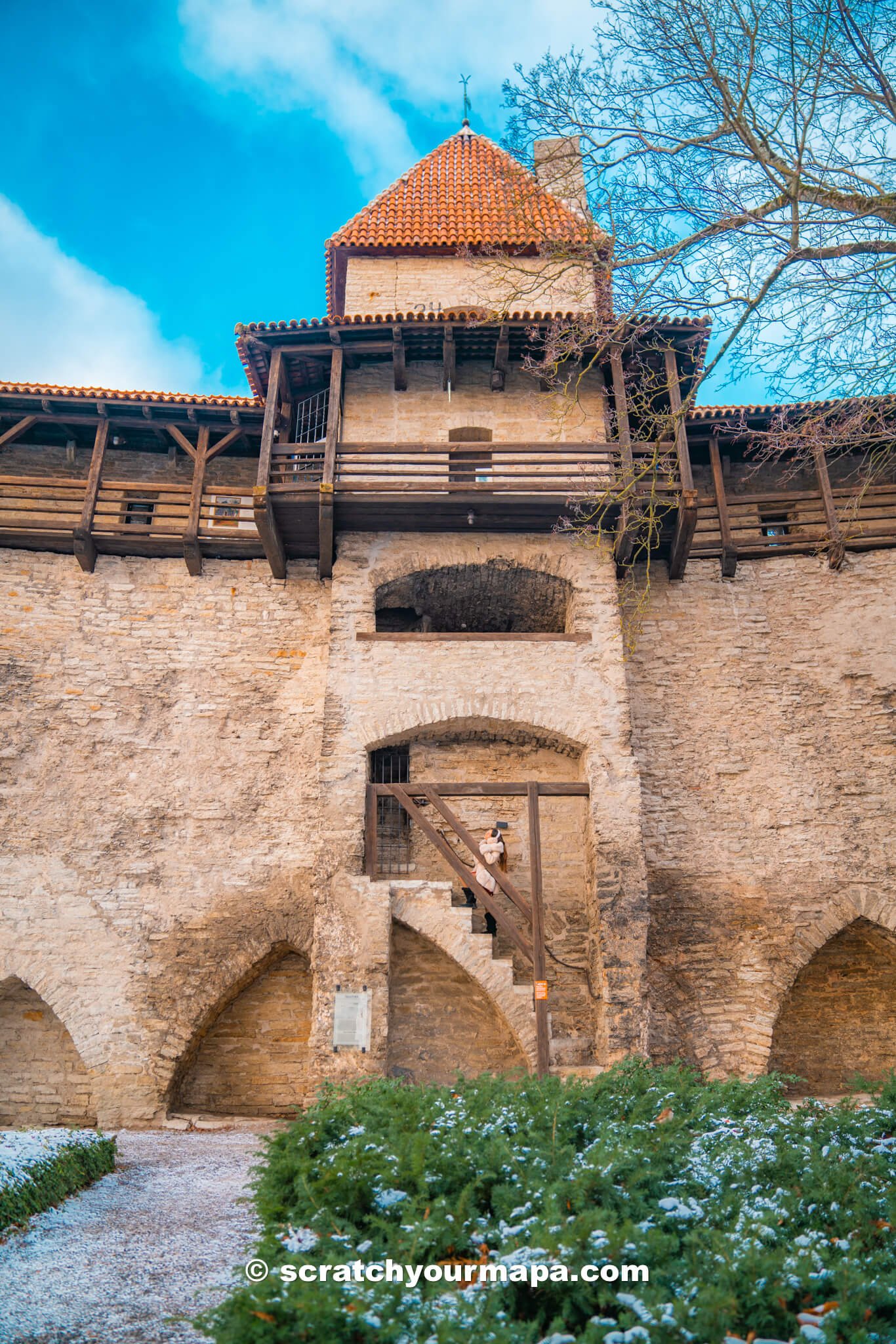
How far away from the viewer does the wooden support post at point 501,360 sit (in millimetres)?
11844

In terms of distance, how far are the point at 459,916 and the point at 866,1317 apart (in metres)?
6.48

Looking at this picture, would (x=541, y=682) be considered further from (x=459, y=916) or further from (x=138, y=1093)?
(x=138, y=1093)

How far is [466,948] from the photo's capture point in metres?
9.62

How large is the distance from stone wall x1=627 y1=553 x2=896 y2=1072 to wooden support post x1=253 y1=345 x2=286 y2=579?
4.92 metres

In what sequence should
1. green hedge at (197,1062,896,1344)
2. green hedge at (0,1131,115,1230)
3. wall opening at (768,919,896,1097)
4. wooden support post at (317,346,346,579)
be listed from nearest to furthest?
green hedge at (197,1062,896,1344) → green hedge at (0,1131,115,1230) → wall opening at (768,919,896,1097) → wooden support post at (317,346,346,579)

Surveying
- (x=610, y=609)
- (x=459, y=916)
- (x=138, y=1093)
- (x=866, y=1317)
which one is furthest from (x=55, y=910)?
(x=866, y=1317)

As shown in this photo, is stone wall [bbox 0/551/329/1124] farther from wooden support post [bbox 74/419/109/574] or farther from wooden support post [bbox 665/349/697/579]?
wooden support post [bbox 665/349/697/579]

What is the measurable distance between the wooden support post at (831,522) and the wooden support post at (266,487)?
7132 mm

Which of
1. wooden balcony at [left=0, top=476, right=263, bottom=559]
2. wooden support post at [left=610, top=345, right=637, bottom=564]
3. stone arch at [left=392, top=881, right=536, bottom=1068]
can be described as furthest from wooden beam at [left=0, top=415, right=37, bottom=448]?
stone arch at [left=392, top=881, right=536, bottom=1068]

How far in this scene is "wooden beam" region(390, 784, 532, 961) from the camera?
9516 millimetres

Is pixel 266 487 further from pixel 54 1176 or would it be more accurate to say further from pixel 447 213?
pixel 54 1176

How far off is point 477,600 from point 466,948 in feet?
16.0

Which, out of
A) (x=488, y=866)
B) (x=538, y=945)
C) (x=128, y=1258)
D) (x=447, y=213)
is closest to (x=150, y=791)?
(x=488, y=866)

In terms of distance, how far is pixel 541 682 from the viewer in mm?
10930
